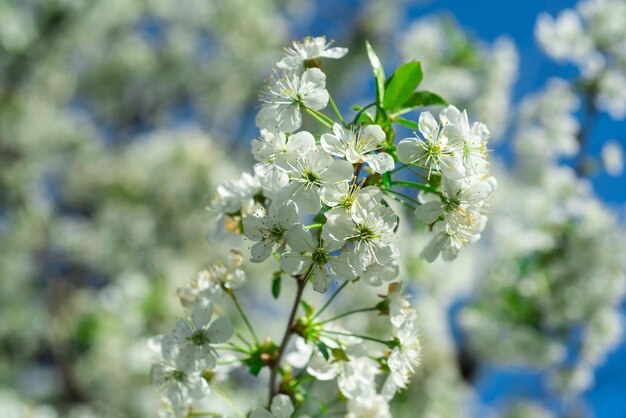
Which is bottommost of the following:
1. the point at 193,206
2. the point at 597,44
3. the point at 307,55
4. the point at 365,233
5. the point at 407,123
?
the point at 365,233

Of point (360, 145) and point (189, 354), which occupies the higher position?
point (360, 145)

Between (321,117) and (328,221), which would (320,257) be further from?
(321,117)

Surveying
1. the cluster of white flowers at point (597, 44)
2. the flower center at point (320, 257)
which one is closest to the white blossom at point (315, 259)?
the flower center at point (320, 257)

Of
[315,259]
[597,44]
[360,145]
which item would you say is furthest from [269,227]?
[597,44]

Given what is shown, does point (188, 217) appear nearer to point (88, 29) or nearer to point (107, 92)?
point (88, 29)

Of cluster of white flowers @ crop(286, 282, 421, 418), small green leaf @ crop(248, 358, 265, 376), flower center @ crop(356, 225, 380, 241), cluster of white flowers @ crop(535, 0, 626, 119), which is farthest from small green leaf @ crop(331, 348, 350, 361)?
cluster of white flowers @ crop(535, 0, 626, 119)

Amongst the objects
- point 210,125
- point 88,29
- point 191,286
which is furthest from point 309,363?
point 210,125
